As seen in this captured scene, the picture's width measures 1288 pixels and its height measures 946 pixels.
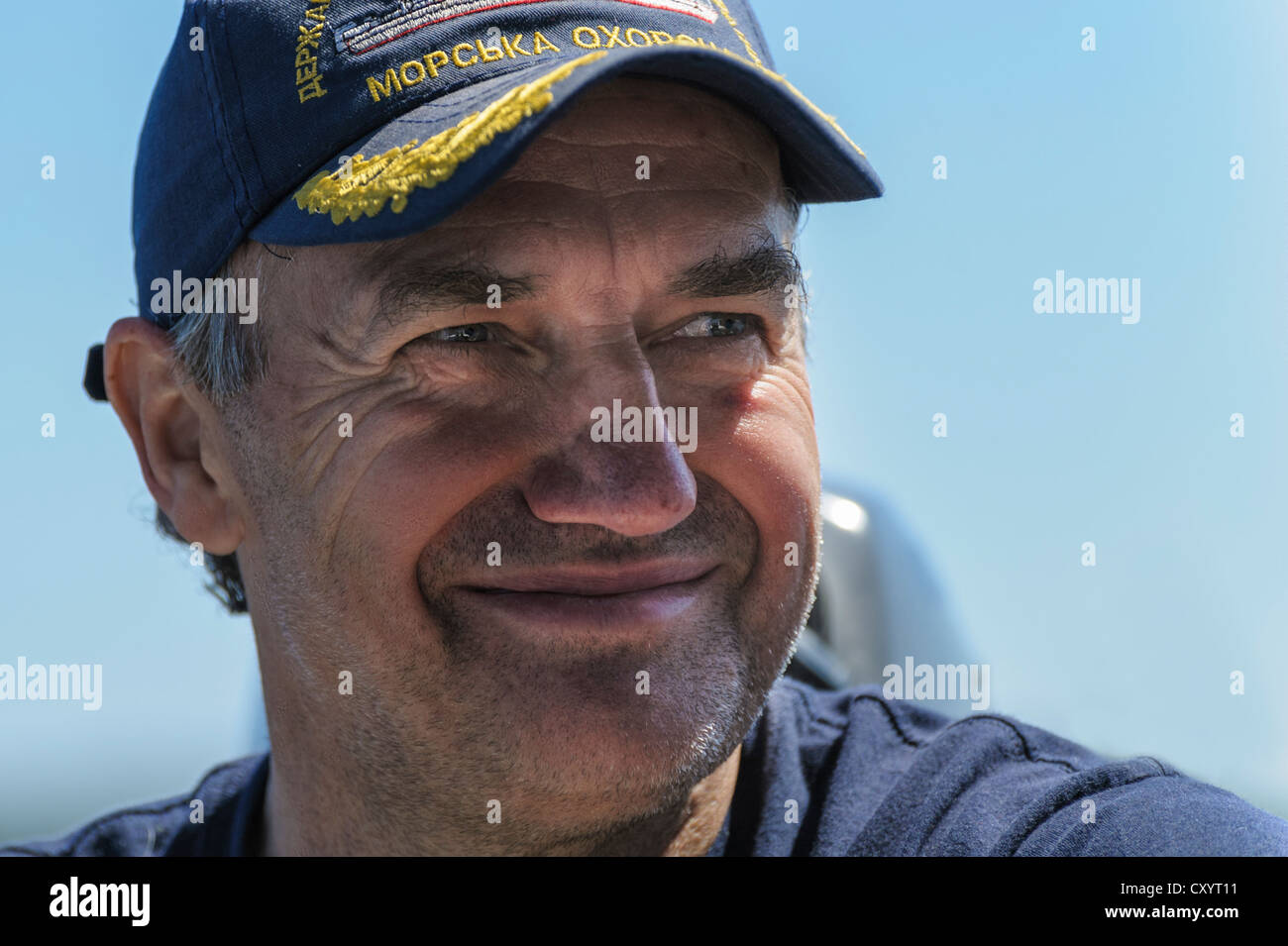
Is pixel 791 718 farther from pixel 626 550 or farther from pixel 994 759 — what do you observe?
pixel 626 550

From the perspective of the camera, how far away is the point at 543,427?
1.87 metres

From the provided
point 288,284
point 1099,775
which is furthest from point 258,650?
point 1099,775

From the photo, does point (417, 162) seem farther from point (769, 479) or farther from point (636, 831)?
point (636, 831)

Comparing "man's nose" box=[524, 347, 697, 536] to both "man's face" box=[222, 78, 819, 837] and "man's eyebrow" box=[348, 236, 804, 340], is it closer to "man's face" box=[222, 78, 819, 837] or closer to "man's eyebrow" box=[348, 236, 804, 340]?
"man's face" box=[222, 78, 819, 837]

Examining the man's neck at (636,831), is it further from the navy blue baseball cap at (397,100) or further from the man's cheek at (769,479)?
the navy blue baseball cap at (397,100)

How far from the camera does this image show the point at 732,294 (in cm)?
200

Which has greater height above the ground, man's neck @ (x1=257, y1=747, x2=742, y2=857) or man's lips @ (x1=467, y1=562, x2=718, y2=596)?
man's lips @ (x1=467, y1=562, x2=718, y2=596)

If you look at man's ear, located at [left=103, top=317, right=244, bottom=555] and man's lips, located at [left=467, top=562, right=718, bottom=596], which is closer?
man's lips, located at [left=467, top=562, right=718, bottom=596]

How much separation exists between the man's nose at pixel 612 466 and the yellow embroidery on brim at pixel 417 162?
0.37 meters

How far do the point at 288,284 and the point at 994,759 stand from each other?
1399 millimetres

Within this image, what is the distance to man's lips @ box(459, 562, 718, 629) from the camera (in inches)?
74.0

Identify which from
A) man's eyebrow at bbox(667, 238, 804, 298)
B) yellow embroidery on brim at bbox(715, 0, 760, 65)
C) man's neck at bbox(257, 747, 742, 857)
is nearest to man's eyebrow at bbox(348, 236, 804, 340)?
man's eyebrow at bbox(667, 238, 804, 298)

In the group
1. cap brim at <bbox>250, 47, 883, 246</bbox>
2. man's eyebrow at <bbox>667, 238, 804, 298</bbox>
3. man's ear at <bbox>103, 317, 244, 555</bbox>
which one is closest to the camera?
cap brim at <bbox>250, 47, 883, 246</bbox>

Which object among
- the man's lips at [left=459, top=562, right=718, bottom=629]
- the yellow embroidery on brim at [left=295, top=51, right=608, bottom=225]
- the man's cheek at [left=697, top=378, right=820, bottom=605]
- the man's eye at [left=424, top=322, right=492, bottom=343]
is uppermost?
the yellow embroidery on brim at [left=295, top=51, right=608, bottom=225]
